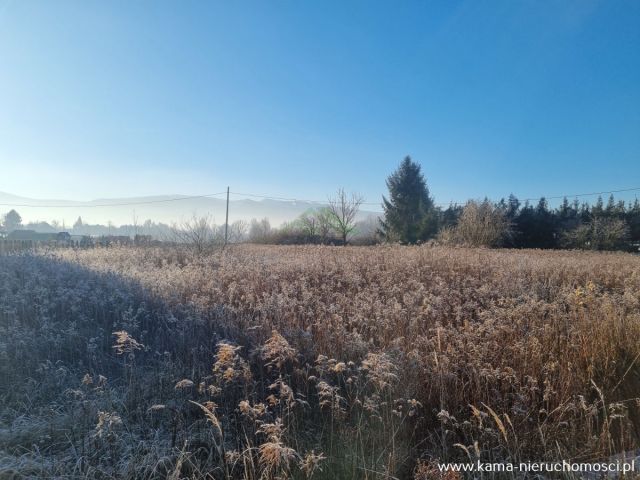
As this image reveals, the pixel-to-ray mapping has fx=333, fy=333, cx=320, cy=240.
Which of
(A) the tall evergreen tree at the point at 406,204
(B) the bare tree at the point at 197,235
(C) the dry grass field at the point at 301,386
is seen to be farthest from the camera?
(A) the tall evergreen tree at the point at 406,204

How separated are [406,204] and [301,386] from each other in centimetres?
3894

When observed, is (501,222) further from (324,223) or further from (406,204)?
(324,223)

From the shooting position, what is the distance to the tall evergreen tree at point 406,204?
3746cm

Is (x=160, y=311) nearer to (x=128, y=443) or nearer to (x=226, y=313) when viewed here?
(x=226, y=313)

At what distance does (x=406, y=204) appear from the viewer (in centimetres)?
4019

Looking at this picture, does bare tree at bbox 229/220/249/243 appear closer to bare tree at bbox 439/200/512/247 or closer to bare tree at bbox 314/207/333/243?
bare tree at bbox 439/200/512/247

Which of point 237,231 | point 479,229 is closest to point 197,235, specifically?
point 237,231

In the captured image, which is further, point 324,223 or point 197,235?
point 324,223

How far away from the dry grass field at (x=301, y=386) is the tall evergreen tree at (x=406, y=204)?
32033 mm

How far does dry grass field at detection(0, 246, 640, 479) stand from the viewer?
2.23 meters

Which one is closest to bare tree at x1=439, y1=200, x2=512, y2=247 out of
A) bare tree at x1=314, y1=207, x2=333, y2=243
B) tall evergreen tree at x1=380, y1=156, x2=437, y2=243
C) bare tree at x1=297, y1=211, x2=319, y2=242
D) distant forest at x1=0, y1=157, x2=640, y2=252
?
distant forest at x1=0, y1=157, x2=640, y2=252

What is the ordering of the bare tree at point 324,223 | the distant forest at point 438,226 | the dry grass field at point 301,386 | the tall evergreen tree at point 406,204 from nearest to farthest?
the dry grass field at point 301,386 < the distant forest at point 438,226 < the tall evergreen tree at point 406,204 < the bare tree at point 324,223

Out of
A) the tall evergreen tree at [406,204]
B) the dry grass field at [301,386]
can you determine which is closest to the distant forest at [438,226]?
the tall evergreen tree at [406,204]

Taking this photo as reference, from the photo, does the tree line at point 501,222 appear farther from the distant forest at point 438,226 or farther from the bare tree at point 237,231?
the bare tree at point 237,231
